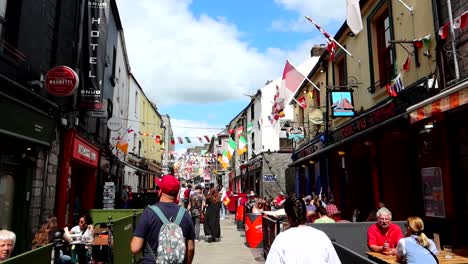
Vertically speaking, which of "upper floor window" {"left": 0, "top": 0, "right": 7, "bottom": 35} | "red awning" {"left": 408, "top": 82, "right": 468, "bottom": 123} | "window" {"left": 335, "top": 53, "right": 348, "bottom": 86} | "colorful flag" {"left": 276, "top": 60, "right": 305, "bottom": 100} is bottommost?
"red awning" {"left": 408, "top": 82, "right": 468, "bottom": 123}

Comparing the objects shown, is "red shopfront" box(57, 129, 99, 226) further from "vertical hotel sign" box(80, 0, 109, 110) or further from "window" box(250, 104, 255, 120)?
"window" box(250, 104, 255, 120)

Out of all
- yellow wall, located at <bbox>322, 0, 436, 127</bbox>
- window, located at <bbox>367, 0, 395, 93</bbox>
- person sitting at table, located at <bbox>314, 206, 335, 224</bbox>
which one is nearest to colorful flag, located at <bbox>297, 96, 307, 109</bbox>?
yellow wall, located at <bbox>322, 0, 436, 127</bbox>

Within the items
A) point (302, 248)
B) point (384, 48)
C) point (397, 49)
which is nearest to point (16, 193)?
point (302, 248)

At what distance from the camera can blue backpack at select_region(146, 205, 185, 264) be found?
138 inches

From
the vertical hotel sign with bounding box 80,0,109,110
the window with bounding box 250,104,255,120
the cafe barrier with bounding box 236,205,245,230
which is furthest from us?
the window with bounding box 250,104,255,120

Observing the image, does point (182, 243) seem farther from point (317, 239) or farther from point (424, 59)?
point (424, 59)

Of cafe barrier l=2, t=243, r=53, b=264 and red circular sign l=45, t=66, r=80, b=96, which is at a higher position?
red circular sign l=45, t=66, r=80, b=96

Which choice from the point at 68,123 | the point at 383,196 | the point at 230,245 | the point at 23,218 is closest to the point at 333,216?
the point at 383,196

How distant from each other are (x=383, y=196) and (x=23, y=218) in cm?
909

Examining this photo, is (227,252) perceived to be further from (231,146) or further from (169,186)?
(231,146)

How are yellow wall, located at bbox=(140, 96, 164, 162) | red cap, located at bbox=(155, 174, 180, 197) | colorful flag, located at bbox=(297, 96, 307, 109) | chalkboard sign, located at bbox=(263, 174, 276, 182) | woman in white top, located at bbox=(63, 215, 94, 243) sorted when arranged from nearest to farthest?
red cap, located at bbox=(155, 174, 180, 197), woman in white top, located at bbox=(63, 215, 94, 243), colorful flag, located at bbox=(297, 96, 307, 109), chalkboard sign, located at bbox=(263, 174, 276, 182), yellow wall, located at bbox=(140, 96, 164, 162)

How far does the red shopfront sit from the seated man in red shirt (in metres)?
7.98

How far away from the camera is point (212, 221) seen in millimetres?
11906

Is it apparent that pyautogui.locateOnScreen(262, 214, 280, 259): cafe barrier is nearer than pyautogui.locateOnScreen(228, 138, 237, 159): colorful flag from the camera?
Yes
